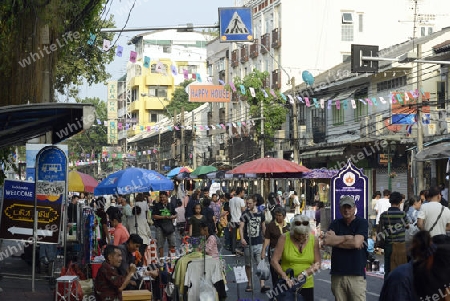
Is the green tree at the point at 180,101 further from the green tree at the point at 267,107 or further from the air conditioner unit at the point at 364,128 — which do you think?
the air conditioner unit at the point at 364,128

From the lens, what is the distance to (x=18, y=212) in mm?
15508

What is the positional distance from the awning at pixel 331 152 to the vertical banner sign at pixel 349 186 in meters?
27.7

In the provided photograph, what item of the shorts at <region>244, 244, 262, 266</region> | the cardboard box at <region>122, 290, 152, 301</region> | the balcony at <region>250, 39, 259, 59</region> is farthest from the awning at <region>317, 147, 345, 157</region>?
the cardboard box at <region>122, 290, 152, 301</region>

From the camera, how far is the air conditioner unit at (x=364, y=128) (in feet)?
141

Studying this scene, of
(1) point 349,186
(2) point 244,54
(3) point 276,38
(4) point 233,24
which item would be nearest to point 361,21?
(3) point 276,38

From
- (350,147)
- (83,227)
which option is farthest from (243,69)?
(83,227)

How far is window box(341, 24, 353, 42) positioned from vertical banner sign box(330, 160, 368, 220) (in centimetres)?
4148

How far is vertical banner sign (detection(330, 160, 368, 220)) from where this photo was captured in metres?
17.7

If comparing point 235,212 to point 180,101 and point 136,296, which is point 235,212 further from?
point 180,101

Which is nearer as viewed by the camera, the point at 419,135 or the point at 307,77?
the point at 419,135

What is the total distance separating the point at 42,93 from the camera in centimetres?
1512

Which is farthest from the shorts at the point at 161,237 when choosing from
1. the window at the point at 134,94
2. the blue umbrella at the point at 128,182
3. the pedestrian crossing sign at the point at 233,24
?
the window at the point at 134,94

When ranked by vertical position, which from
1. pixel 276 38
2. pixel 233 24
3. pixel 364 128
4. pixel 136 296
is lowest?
pixel 136 296

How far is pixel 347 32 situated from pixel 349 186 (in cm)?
4175
